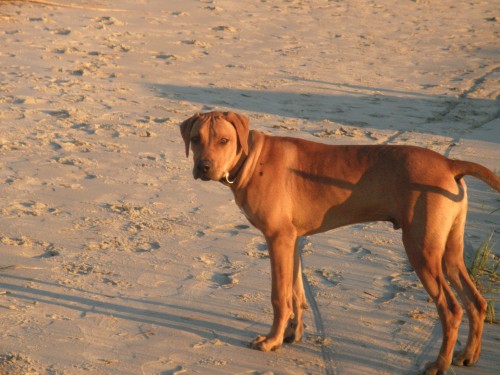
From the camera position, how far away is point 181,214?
7.76 metres

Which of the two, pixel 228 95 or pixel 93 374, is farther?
pixel 228 95

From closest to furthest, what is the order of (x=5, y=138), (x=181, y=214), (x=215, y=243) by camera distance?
1. (x=215, y=243)
2. (x=181, y=214)
3. (x=5, y=138)

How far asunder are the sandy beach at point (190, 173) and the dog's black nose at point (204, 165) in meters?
1.10

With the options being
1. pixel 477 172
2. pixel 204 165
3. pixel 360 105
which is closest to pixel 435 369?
pixel 477 172

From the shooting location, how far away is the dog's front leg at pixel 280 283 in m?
5.38

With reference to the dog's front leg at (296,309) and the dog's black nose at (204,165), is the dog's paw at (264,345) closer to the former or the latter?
the dog's front leg at (296,309)

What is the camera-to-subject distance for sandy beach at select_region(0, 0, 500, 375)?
557 centimetres

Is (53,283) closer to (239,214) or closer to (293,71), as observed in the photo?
(239,214)

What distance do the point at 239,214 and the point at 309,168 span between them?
2372 millimetres

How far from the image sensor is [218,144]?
547 cm

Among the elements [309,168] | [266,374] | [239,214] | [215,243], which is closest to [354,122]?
[239,214]

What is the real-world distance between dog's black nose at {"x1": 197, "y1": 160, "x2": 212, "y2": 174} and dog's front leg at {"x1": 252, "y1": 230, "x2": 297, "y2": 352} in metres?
0.57

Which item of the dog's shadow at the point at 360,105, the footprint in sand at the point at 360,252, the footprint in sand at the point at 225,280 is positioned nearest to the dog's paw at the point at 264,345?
the footprint in sand at the point at 225,280

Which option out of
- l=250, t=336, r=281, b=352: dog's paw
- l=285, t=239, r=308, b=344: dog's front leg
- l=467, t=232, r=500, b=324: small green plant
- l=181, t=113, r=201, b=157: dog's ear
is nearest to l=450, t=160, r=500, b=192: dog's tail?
l=285, t=239, r=308, b=344: dog's front leg
